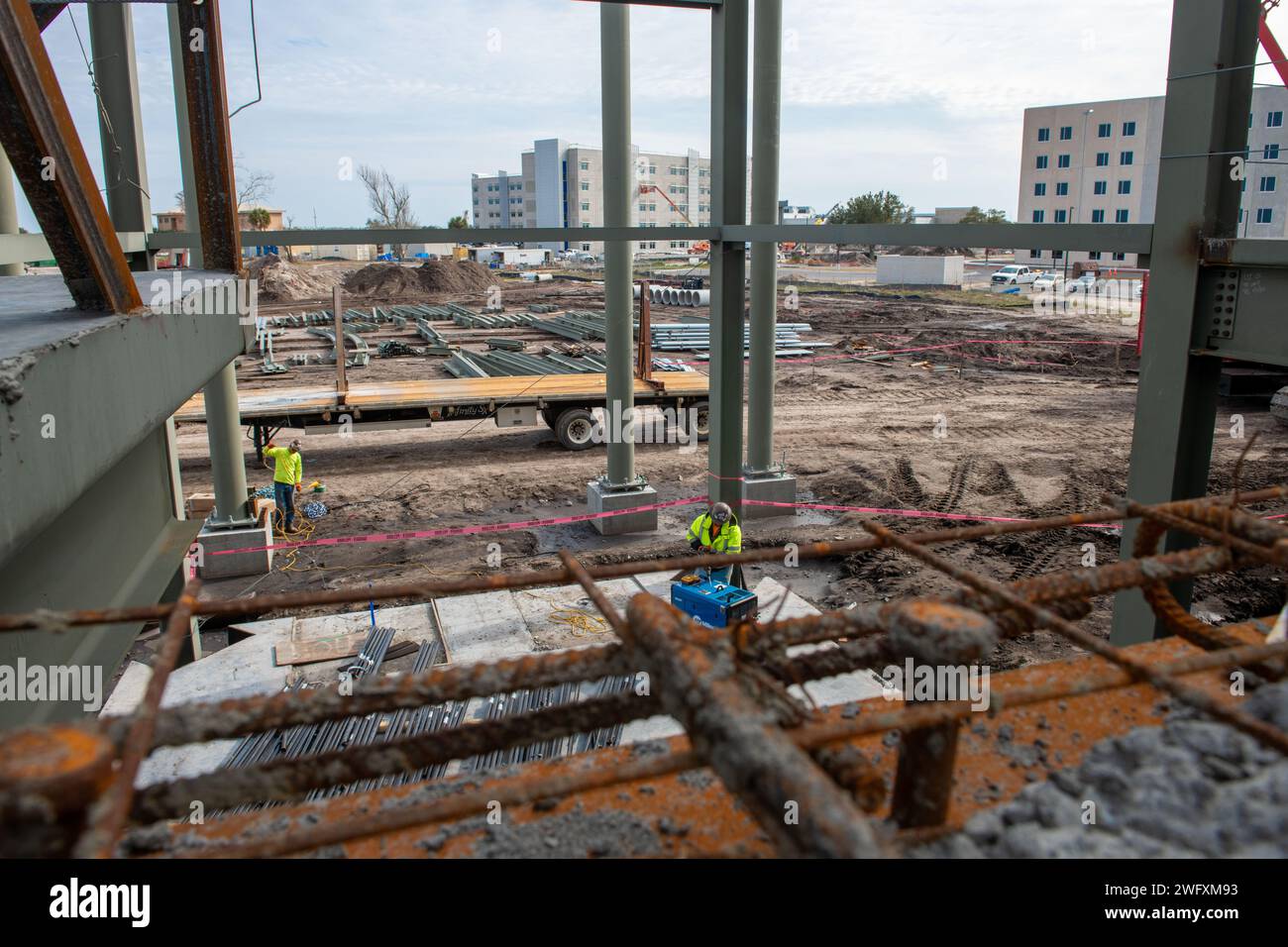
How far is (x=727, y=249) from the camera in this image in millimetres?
8945

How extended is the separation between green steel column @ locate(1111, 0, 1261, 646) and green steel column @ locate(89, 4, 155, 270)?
8045 millimetres

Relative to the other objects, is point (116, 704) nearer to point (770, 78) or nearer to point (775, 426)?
point (770, 78)

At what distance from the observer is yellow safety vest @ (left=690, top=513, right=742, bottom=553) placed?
336 inches

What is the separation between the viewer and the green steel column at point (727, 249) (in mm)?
8344

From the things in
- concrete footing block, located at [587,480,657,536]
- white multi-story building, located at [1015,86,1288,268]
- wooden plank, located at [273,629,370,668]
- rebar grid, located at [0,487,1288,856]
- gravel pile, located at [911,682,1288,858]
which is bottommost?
wooden plank, located at [273,629,370,668]

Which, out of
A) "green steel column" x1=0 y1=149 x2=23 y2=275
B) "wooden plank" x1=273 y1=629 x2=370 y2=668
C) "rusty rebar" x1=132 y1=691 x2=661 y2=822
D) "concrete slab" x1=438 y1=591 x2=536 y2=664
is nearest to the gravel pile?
"rusty rebar" x1=132 y1=691 x2=661 y2=822

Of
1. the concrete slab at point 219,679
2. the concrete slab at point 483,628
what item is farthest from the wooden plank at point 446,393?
the concrete slab at point 219,679

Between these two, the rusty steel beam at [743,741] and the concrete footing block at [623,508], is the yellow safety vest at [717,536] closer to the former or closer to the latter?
the concrete footing block at [623,508]

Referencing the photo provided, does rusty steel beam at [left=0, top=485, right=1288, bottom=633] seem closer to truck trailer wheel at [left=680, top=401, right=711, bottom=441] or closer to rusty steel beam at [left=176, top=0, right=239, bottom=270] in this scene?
rusty steel beam at [left=176, top=0, right=239, bottom=270]

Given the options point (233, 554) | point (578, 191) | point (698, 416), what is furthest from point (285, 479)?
point (578, 191)
